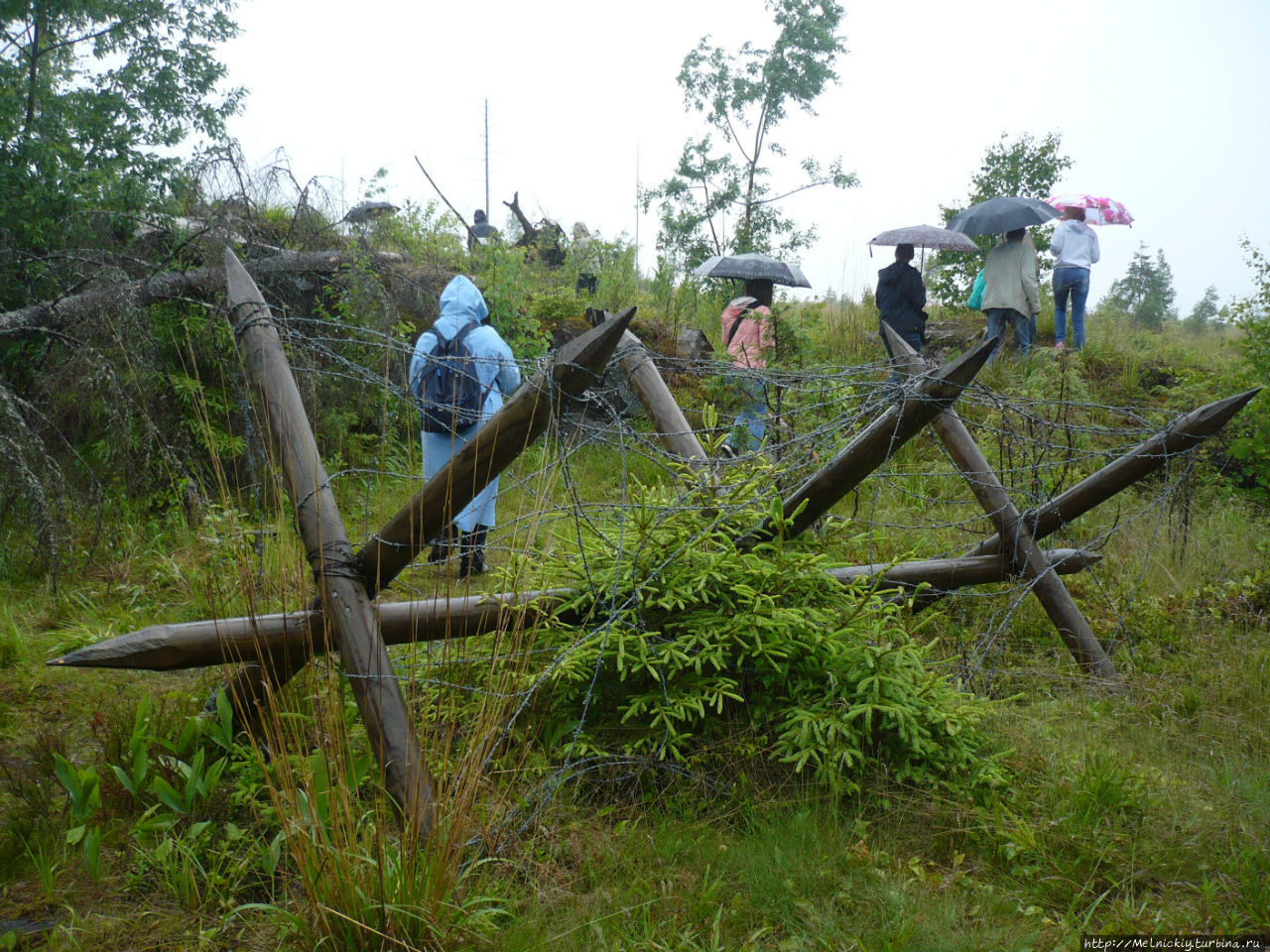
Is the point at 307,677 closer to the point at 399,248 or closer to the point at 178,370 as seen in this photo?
the point at 178,370

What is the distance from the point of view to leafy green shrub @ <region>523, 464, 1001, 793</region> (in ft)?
10.8

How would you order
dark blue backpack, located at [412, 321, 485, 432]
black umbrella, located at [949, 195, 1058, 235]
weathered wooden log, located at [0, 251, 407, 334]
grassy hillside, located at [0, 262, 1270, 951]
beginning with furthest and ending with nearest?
black umbrella, located at [949, 195, 1058, 235]
weathered wooden log, located at [0, 251, 407, 334]
dark blue backpack, located at [412, 321, 485, 432]
grassy hillside, located at [0, 262, 1270, 951]

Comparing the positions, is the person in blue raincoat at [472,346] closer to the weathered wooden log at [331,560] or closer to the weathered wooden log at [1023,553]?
the weathered wooden log at [331,560]

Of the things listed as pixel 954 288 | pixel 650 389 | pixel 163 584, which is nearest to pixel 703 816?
pixel 650 389

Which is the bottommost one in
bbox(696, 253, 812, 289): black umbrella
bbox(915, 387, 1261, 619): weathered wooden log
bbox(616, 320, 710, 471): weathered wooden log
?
bbox(915, 387, 1261, 619): weathered wooden log

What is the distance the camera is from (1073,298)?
33.6 ft

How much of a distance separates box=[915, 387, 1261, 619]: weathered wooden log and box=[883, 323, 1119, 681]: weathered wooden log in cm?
8

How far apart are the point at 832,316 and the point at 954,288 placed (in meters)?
1.84

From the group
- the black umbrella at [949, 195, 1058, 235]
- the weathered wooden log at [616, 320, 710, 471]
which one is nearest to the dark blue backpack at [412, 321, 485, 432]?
the weathered wooden log at [616, 320, 710, 471]

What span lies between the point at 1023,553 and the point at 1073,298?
668cm

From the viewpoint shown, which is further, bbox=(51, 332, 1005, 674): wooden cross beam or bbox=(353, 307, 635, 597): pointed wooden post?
bbox=(51, 332, 1005, 674): wooden cross beam

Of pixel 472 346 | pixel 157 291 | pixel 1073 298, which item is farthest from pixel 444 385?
pixel 1073 298

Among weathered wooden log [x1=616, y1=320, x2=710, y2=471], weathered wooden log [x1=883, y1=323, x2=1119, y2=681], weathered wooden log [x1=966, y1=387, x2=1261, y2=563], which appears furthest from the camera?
weathered wooden log [x1=883, y1=323, x2=1119, y2=681]

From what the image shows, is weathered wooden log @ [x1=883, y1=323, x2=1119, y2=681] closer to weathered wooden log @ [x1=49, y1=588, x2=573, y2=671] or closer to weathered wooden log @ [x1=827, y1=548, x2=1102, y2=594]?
weathered wooden log @ [x1=827, y1=548, x2=1102, y2=594]
